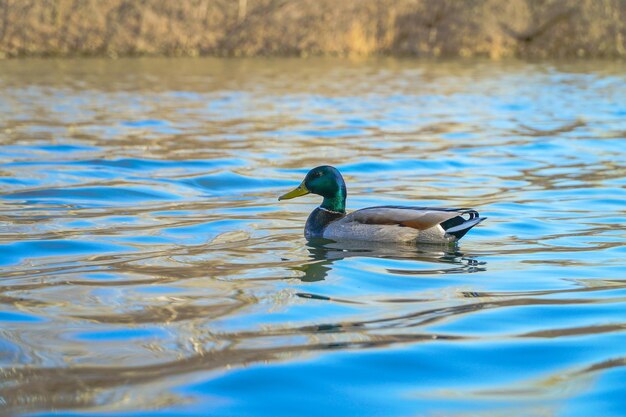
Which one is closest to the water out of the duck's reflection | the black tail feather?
the duck's reflection

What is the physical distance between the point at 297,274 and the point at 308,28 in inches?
1024

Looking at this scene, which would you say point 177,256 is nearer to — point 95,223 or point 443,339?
point 95,223

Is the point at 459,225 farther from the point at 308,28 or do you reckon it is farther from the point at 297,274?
the point at 308,28

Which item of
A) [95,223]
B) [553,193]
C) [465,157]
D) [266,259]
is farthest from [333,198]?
[465,157]

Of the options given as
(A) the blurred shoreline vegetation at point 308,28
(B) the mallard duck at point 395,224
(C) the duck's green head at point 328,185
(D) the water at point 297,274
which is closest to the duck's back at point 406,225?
(B) the mallard duck at point 395,224

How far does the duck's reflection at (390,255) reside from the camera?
22.4 feet

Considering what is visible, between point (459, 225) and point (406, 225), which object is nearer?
point (459, 225)

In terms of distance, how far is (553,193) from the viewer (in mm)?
10203

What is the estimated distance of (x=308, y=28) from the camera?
32.2 m

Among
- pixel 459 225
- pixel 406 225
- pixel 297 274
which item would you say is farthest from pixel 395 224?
pixel 297 274

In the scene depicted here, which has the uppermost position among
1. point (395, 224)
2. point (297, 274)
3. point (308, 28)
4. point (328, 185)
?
point (308, 28)

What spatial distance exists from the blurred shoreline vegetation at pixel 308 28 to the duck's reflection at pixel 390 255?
79.9ft

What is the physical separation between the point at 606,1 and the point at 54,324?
28088mm

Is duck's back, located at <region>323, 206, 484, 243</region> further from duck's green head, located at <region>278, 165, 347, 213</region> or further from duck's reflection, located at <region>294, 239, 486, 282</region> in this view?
duck's green head, located at <region>278, 165, 347, 213</region>
